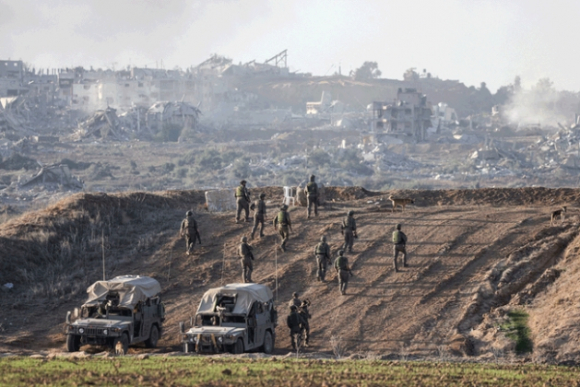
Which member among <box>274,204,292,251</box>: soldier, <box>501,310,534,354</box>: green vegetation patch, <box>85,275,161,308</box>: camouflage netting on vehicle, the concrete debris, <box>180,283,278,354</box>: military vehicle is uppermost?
the concrete debris

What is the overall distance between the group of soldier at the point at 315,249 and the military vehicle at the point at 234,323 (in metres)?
0.69

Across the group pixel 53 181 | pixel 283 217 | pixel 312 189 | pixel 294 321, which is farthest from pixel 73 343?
pixel 53 181

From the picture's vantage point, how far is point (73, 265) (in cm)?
2981

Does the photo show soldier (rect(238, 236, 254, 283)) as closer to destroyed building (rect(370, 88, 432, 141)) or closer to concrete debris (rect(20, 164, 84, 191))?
concrete debris (rect(20, 164, 84, 191))

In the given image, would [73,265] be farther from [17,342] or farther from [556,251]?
[556,251]

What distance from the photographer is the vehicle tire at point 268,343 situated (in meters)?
21.5

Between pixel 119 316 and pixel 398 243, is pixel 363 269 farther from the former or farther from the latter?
pixel 119 316

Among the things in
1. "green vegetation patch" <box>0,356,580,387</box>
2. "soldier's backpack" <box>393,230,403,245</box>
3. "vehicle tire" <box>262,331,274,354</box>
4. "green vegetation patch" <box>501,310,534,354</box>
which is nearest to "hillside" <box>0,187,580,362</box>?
"green vegetation patch" <box>501,310,534,354</box>

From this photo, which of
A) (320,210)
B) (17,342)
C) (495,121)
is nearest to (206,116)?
(495,121)

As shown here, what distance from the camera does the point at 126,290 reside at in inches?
871

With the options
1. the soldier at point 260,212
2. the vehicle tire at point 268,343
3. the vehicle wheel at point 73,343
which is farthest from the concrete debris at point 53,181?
the vehicle tire at point 268,343

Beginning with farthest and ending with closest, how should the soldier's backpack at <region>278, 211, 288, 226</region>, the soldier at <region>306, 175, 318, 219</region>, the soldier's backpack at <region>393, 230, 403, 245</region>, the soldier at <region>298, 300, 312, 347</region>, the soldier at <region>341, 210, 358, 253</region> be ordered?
the soldier at <region>306, 175, 318, 219</region>, the soldier's backpack at <region>278, 211, 288, 226</region>, the soldier at <region>341, 210, 358, 253</region>, the soldier's backpack at <region>393, 230, 403, 245</region>, the soldier at <region>298, 300, 312, 347</region>

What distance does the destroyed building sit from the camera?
11269 cm

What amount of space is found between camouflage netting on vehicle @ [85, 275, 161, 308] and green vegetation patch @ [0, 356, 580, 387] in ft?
10.7
